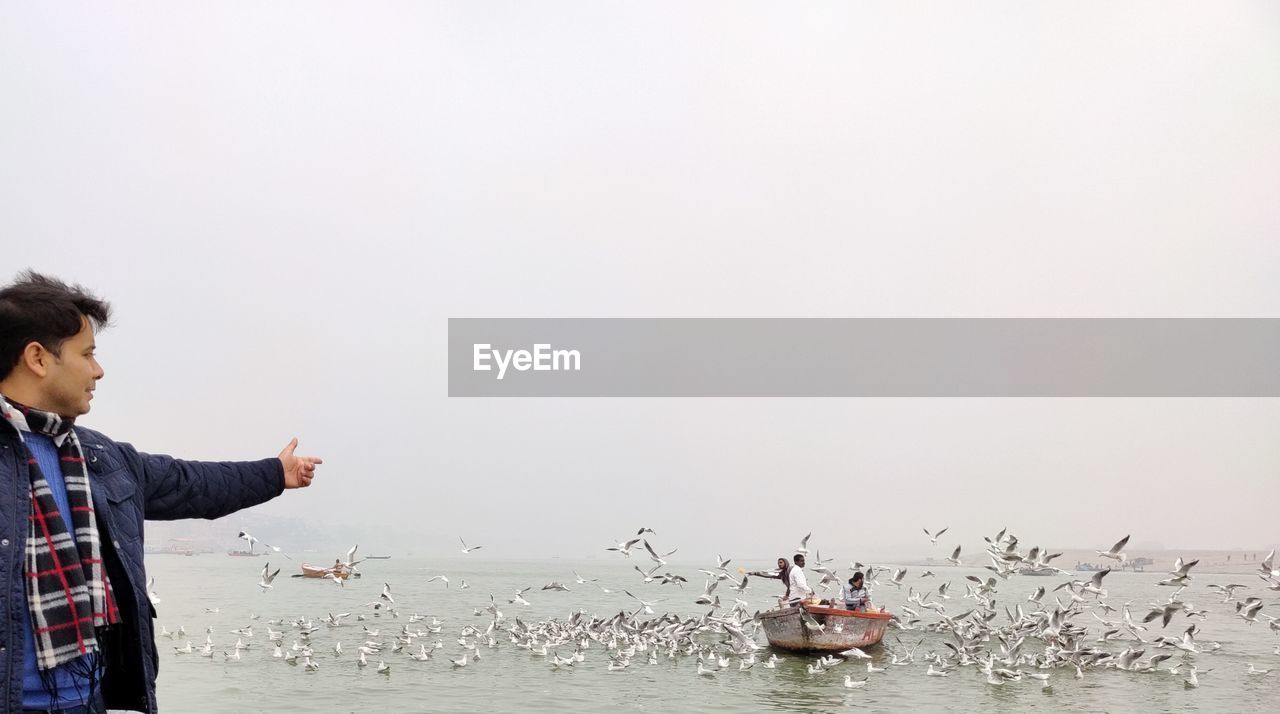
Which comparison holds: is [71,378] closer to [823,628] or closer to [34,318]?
[34,318]

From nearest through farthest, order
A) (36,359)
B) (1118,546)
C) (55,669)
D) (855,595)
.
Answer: (55,669)
(36,359)
(1118,546)
(855,595)

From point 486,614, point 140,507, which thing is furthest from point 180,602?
point 140,507

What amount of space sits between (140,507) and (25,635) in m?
0.65

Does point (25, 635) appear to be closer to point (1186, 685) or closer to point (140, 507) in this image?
point (140, 507)

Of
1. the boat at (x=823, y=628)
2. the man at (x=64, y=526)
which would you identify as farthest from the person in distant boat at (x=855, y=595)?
the man at (x=64, y=526)

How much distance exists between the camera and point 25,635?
309cm

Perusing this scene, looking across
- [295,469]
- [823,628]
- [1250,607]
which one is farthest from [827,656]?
[295,469]

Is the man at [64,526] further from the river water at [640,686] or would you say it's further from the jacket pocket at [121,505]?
the river water at [640,686]

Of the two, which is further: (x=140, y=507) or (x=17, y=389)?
(x=140, y=507)

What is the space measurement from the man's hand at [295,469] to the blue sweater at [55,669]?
3.03 ft

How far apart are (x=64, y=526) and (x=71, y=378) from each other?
475 mm

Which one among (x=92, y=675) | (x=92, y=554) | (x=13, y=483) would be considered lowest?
(x=92, y=675)

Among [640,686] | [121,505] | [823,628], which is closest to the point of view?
[121,505]

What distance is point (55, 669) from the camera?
3158 millimetres
